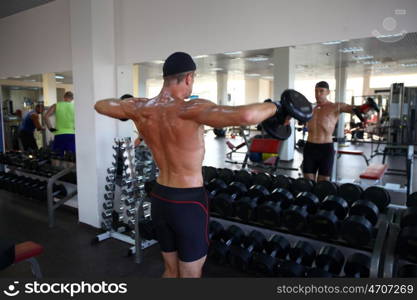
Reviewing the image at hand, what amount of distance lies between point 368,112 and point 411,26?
87cm

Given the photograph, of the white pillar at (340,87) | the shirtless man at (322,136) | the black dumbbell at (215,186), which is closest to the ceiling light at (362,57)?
the white pillar at (340,87)

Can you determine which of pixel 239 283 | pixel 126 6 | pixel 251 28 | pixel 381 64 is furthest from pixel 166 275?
pixel 126 6

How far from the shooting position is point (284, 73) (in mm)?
3736

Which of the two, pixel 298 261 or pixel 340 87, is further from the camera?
pixel 340 87

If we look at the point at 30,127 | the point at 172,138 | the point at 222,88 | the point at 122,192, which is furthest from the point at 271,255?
the point at 30,127

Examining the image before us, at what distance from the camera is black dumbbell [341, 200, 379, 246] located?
1.67 m

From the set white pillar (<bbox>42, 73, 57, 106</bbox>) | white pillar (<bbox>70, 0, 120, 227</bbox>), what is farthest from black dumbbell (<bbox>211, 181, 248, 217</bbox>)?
white pillar (<bbox>42, 73, 57, 106</bbox>)

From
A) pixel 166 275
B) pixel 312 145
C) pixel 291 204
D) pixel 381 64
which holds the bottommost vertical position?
pixel 166 275

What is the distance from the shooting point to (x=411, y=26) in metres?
1.84

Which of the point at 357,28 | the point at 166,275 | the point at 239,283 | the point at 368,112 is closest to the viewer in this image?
the point at 239,283

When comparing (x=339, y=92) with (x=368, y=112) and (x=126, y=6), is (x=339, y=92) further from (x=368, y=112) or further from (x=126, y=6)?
(x=126, y=6)

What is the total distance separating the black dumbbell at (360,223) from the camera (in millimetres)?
1671

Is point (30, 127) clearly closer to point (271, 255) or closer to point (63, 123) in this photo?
point (63, 123)

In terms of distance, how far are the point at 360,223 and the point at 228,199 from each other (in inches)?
33.9
